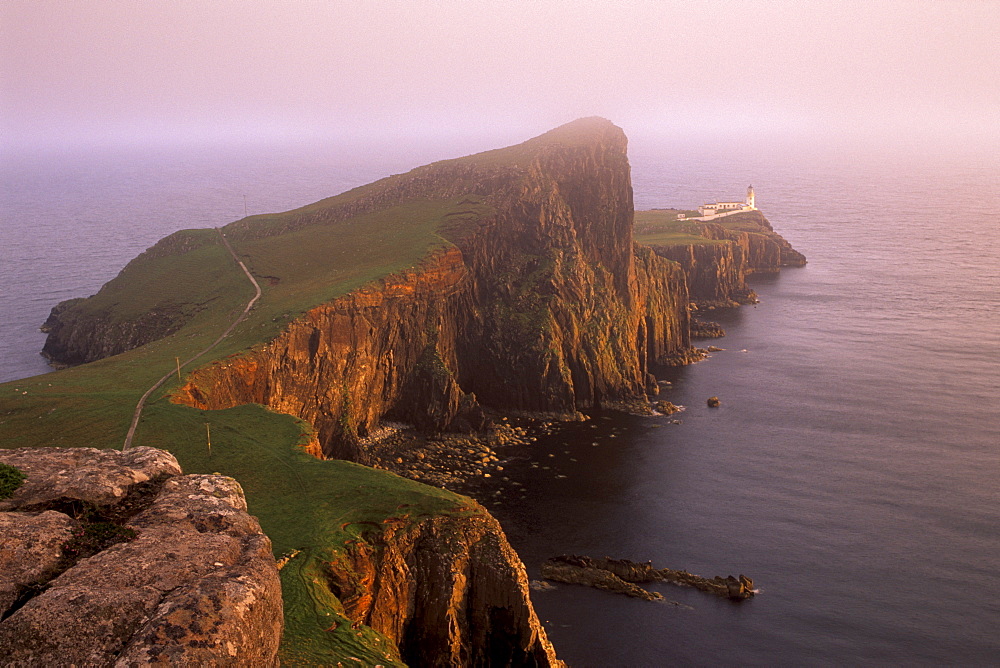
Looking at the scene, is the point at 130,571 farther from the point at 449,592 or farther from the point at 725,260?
the point at 725,260

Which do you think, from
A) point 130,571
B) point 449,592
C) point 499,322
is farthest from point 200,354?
point 130,571

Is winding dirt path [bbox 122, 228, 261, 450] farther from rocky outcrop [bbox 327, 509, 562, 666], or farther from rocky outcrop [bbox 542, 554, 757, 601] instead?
rocky outcrop [bbox 542, 554, 757, 601]

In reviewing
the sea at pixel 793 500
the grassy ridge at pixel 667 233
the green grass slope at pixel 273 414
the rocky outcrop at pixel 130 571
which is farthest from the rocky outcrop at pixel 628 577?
the grassy ridge at pixel 667 233

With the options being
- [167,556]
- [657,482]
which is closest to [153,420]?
[167,556]

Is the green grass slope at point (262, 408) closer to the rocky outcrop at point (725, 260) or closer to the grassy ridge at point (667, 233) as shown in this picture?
the grassy ridge at point (667, 233)

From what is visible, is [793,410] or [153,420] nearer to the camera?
[153,420]

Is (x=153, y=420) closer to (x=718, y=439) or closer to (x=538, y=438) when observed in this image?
(x=538, y=438)

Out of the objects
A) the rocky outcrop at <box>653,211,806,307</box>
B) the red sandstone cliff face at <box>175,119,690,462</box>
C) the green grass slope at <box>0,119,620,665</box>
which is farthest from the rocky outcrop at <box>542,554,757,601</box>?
the rocky outcrop at <box>653,211,806,307</box>
